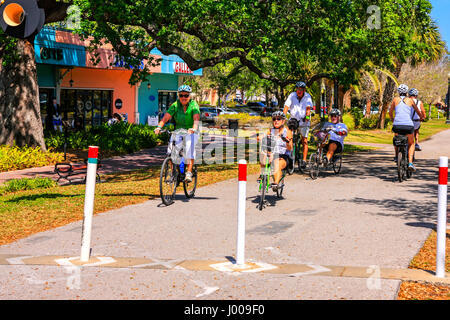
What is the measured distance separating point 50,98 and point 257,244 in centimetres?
2258

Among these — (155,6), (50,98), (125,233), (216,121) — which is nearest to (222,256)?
(125,233)

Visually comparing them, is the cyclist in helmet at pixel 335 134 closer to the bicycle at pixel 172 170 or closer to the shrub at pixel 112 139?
the bicycle at pixel 172 170

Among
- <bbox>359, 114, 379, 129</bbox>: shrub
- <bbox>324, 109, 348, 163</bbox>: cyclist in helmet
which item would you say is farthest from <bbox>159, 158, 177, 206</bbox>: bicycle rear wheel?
<bbox>359, 114, 379, 129</bbox>: shrub

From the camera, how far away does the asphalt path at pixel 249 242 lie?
5152 mm

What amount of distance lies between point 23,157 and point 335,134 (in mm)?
9022

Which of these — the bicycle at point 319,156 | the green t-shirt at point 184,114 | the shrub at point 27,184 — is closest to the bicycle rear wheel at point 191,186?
the green t-shirt at point 184,114

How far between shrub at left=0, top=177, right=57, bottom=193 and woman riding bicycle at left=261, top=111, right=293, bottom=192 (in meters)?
5.62

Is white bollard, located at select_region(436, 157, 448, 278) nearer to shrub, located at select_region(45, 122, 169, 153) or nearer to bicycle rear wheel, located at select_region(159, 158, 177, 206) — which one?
bicycle rear wheel, located at select_region(159, 158, 177, 206)

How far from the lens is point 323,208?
31.6 ft

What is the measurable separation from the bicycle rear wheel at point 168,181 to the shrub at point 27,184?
13.5 feet

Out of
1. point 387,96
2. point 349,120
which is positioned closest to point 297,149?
point 349,120

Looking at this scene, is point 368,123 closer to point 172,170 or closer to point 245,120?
point 245,120

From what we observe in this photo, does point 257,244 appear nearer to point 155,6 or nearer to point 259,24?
point 155,6

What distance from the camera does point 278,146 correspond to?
977cm
